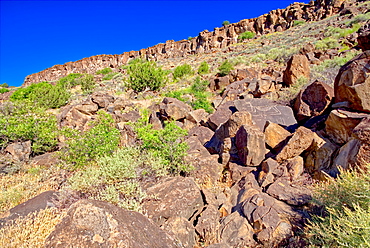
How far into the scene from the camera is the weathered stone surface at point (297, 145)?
3986 millimetres

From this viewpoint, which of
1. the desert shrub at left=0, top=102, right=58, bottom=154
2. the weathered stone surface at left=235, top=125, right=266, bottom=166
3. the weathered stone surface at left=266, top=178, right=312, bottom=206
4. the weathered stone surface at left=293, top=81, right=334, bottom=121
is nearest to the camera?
the weathered stone surface at left=266, top=178, right=312, bottom=206

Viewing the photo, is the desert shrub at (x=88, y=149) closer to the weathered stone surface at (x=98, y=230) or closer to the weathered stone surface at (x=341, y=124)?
the weathered stone surface at (x=98, y=230)

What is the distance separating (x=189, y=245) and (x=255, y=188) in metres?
1.61

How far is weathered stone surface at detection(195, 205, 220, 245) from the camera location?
2.90 meters

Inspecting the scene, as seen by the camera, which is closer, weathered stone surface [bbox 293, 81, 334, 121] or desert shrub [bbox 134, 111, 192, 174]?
desert shrub [bbox 134, 111, 192, 174]

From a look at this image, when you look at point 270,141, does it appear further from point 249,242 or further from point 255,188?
point 249,242

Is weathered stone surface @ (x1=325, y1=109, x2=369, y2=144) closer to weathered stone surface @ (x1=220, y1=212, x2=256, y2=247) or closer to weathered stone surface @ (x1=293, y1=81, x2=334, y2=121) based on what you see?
weathered stone surface @ (x1=293, y1=81, x2=334, y2=121)

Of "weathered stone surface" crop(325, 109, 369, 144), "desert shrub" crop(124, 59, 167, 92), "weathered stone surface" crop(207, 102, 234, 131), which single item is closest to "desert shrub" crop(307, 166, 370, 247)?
"weathered stone surface" crop(325, 109, 369, 144)

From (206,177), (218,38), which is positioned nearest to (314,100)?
(206,177)

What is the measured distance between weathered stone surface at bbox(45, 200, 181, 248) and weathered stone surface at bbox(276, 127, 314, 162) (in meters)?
2.90

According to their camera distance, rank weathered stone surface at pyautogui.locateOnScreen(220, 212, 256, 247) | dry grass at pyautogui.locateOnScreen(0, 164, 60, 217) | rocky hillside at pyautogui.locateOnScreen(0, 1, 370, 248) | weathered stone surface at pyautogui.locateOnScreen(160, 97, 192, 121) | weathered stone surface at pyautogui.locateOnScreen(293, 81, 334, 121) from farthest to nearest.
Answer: weathered stone surface at pyautogui.locateOnScreen(160, 97, 192, 121) < weathered stone surface at pyautogui.locateOnScreen(293, 81, 334, 121) < dry grass at pyautogui.locateOnScreen(0, 164, 60, 217) < weathered stone surface at pyautogui.locateOnScreen(220, 212, 256, 247) < rocky hillside at pyautogui.locateOnScreen(0, 1, 370, 248)

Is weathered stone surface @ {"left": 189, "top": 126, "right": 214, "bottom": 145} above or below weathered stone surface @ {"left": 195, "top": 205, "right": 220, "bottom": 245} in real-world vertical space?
above

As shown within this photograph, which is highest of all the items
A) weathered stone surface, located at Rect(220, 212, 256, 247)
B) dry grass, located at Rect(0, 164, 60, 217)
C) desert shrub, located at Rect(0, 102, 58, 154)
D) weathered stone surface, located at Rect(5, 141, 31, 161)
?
desert shrub, located at Rect(0, 102, 58, 154)

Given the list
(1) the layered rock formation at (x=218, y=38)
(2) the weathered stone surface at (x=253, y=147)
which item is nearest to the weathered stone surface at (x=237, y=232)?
(2) the weathered stone surface at (x=253, y=147)
